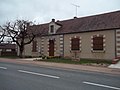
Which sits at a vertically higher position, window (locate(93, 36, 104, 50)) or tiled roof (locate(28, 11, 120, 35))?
tiled roof (locate(28, 11, 120, 35))

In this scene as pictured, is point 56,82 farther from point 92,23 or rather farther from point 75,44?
point 92,23

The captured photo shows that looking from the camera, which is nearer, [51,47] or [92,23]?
[92,23]

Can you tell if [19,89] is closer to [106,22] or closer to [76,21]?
[106,22]

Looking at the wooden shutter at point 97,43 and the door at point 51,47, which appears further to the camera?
the door at point 51,47

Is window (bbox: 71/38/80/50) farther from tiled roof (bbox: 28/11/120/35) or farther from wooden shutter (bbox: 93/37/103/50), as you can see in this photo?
wooden shutter (bbox: 93/37/103/50)

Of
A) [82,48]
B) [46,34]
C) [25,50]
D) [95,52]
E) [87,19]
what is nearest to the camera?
[95,52]

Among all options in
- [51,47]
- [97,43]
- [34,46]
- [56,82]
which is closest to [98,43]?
[97,43]

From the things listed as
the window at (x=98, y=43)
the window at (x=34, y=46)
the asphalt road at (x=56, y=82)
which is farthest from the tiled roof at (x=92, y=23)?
the asphalt road at (x=56, y=82)

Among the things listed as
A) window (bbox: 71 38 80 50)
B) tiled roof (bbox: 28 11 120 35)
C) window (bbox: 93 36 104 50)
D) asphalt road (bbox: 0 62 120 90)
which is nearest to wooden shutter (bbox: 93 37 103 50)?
window (bbox: 93 36 104 50)

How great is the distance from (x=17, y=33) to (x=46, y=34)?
4259 millimetres

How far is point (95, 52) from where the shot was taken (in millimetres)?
19906

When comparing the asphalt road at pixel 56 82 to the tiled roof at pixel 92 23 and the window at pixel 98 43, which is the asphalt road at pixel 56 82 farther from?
the tiled roof at pixel 92 23

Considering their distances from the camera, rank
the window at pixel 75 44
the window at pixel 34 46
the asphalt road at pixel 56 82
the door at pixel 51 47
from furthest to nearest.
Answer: the window at pixel 34 46 → the door at pixel 51 47 → the window at pixel 75 44 → the asphalt road at pixel 56 82

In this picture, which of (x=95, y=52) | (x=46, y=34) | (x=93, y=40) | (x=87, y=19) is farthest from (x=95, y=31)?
(x=46, y=34)
